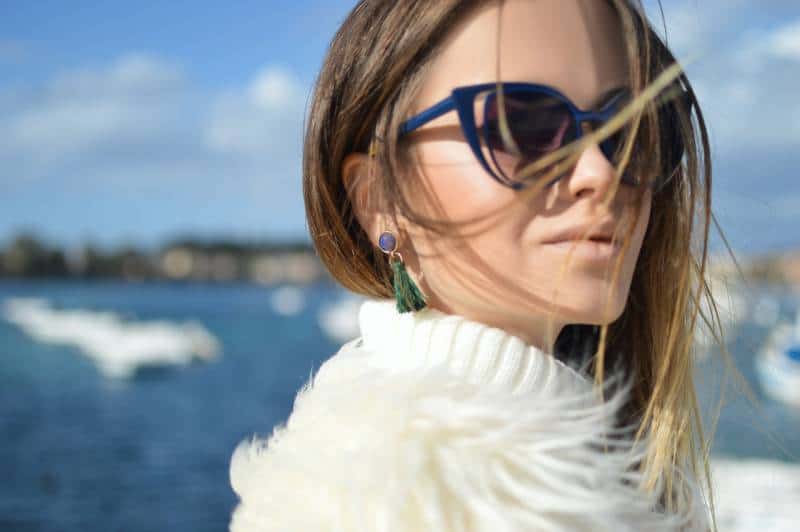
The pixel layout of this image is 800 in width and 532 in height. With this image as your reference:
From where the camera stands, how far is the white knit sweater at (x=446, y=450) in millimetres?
1076

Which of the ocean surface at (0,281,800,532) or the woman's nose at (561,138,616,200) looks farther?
the ocean surface at (0,281,800,532)

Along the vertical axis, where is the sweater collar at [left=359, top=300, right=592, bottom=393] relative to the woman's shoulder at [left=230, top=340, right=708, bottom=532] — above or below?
above

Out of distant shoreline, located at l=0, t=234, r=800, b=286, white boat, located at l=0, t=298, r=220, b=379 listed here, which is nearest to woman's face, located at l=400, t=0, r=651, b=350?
white boat, located at l=0, t=298, r=220, b=379

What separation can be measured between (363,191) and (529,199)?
0.33 metres

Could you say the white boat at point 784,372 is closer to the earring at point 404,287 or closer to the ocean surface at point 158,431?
the ocean surface at point 158,431

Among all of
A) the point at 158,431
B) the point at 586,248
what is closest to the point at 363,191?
the point at 586,248

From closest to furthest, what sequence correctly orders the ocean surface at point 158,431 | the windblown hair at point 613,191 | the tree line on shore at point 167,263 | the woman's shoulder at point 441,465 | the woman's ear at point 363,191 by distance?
the woman's shoulder at point 441,465, the windblown hair at point 613,191, the woman's ear at point 363,191, the ocean surface at point 158,431, the tree line on shore at point 167,263

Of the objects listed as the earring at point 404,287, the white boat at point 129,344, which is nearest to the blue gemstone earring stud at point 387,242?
the earring at point 404,287

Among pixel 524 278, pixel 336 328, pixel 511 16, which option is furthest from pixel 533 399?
pixel 336 328

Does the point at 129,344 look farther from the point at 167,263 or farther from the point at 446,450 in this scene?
the point at 167,263

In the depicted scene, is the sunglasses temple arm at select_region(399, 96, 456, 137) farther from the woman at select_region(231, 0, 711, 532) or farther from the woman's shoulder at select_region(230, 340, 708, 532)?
the woman's shoulder at select_region(230, 340, 708, 532)

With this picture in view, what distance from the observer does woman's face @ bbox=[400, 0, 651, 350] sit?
1.25 meters

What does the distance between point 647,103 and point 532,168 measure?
257 millimetres

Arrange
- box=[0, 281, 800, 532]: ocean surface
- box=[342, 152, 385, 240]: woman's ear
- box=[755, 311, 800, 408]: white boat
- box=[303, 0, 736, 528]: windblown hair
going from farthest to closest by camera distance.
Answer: box=[755, 311, 800, 408]: white boat
box=[0, 281, 800, 532]: ocean surface
box=[342, 152, 385, 240]: woman's ear
box=[303, 0, 736, 528]: windblown hair
